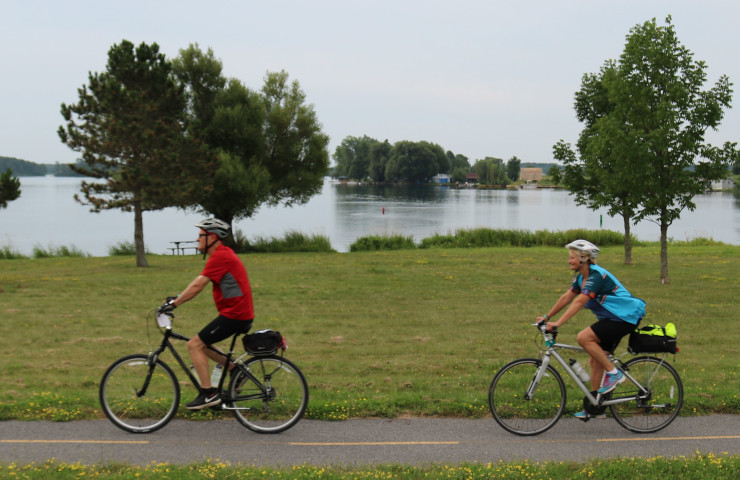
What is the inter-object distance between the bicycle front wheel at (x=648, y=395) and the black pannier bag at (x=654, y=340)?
23cm

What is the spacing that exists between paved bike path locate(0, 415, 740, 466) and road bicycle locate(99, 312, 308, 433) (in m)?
0.16

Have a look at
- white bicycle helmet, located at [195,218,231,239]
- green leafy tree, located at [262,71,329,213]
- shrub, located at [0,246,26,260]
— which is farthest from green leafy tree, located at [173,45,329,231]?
white bicycle helmet, located at [195,218,231,239]

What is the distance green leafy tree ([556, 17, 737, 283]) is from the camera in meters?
18.8

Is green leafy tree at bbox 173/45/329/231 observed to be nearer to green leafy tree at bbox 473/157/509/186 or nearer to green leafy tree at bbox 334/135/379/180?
green leafy tree at bbox 334/135/379/180

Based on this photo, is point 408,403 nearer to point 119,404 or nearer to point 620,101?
Result: point 119,404

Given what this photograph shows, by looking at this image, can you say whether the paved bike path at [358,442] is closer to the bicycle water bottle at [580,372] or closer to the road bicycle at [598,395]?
the road bicycle at [598,395]

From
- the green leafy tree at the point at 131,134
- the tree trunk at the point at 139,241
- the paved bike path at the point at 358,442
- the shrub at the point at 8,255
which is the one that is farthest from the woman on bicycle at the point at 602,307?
the shrub at the point at 8,255

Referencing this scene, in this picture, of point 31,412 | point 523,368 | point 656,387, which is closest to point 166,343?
point 31,412

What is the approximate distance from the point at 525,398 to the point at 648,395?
4.24 feet

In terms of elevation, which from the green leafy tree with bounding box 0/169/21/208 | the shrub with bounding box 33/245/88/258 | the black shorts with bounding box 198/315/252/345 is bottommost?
the shrub with bounding box 33/245/88/258

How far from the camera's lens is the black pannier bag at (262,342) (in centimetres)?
634

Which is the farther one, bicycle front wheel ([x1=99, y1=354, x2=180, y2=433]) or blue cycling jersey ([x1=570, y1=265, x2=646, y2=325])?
bicycle front wheel ([x1=99, y1=354, x2=180, y2=433])

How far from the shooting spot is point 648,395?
21.5ft

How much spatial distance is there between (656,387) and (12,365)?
916cm
